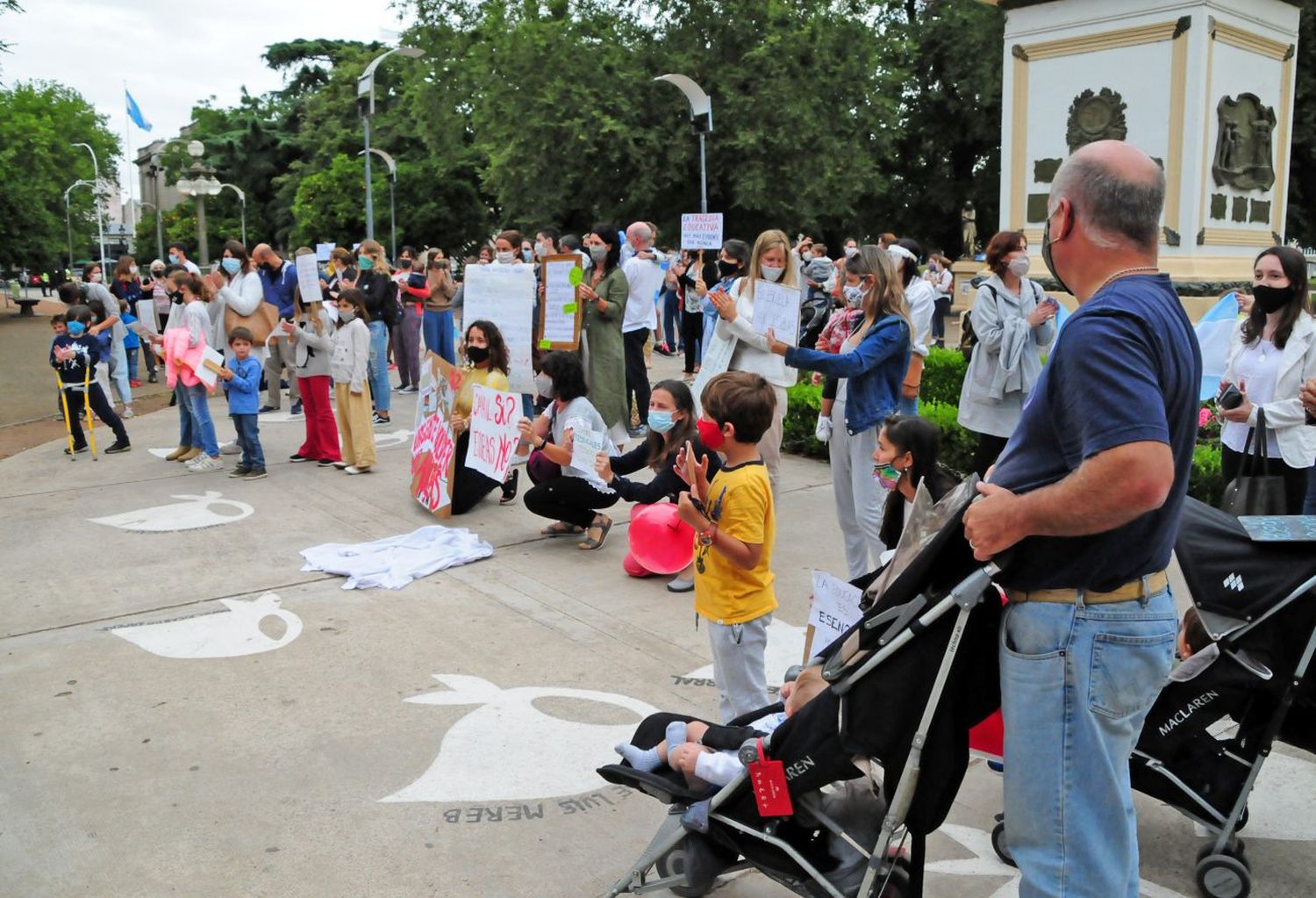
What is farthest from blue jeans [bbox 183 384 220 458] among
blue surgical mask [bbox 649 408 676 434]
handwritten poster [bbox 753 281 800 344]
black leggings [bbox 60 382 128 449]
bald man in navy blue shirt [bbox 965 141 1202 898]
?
bald man in navy blue shirt [bbox 965 141 1202 898]

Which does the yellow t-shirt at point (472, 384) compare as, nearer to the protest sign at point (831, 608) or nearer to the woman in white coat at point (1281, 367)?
the protest sign at point (831, 608)

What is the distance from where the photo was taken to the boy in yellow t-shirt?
380 cm

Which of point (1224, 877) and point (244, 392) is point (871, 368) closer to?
point (1224, 877)

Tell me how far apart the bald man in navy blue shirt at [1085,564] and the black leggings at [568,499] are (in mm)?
4818

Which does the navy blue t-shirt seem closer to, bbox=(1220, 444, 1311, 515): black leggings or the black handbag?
the black handbag

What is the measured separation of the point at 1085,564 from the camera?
2195 millimetres

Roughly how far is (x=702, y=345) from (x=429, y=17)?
2004 centimetres

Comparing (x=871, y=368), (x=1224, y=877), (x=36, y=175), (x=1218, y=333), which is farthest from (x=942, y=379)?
(x=36, y=175)

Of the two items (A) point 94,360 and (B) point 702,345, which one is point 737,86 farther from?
(A) point 94,360

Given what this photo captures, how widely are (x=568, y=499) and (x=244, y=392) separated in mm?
3565

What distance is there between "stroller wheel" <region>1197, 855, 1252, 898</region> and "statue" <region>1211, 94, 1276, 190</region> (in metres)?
Answer: 9.80

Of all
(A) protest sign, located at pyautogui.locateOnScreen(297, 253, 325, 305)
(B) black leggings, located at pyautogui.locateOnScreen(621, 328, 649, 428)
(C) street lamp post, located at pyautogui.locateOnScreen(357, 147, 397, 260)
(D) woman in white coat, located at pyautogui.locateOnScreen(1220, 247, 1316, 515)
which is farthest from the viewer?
(C) street lamp post, located at pyautogui.locateOnScreen(357, 147, 397, 260)

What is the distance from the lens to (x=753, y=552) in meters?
3.78

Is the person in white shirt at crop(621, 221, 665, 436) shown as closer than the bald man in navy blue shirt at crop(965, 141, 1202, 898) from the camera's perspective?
No
